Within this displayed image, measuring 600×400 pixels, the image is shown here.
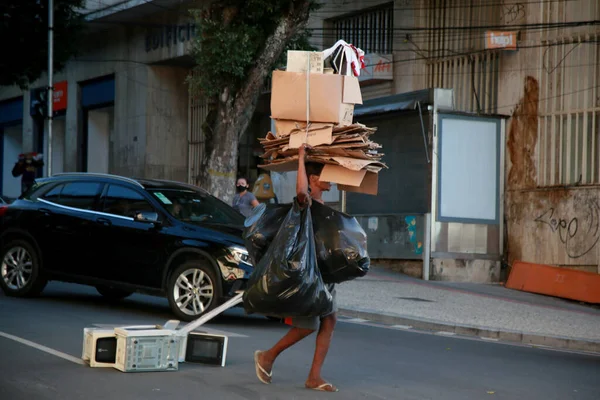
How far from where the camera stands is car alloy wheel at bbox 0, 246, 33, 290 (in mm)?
12742

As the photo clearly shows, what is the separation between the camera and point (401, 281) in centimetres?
1789

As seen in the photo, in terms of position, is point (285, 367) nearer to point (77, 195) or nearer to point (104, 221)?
point (104, 221)

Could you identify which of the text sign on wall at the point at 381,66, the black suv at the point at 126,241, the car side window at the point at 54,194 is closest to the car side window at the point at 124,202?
the black suv at the point at 126,241

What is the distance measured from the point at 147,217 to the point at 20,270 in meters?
2.55

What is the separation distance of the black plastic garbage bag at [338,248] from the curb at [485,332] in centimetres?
576

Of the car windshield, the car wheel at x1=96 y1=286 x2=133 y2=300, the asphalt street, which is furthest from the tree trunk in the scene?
the asphalt street

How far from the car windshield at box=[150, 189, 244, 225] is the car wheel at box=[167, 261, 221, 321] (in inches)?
29.4


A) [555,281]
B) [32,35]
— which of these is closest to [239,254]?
[555,281]

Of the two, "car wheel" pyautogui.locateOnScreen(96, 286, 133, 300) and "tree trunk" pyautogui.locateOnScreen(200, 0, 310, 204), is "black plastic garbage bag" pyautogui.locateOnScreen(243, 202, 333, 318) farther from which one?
"tree trunk" pyautogui.locateOnScreen(200, 0, 310, 204)

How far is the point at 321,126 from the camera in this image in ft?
23.3

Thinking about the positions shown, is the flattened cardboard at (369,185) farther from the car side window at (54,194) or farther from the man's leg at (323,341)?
the car side window at (54,194)

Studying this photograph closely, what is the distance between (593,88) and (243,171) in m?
13.5

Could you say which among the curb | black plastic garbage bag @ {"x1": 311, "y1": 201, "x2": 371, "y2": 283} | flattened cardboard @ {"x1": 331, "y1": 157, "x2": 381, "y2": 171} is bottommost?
the curb

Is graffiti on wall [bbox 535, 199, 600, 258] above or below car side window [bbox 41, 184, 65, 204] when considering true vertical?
below
